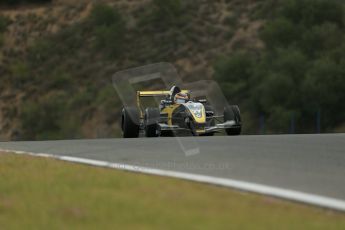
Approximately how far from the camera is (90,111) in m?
44.7

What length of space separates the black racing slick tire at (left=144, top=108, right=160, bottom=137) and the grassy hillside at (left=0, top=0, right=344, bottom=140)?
16.6 metres

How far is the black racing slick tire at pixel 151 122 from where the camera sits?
17938 mm

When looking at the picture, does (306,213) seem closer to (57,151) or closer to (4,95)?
(57,151)

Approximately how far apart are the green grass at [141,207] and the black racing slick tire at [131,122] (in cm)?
1086

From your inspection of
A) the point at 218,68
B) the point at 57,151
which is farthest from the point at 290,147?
the point at 218,68

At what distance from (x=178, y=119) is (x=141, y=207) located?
13.1 meters

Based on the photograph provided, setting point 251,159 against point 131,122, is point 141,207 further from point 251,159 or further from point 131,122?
point 131,122

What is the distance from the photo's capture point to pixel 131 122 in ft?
60.7

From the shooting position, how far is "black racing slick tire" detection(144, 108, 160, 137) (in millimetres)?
17938

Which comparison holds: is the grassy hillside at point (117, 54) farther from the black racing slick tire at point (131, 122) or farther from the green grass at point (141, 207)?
the green grass at point (141, 207)

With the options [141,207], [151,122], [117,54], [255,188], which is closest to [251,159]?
[255,188]

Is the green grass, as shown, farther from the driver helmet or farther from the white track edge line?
the driver helmet

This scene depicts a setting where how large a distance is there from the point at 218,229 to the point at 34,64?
49.1 m

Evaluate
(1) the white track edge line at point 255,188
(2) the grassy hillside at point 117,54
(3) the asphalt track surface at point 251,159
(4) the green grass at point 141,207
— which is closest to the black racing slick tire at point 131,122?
(3) the asphalt track surface at point 251,159
